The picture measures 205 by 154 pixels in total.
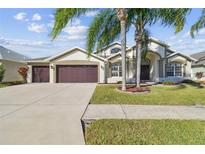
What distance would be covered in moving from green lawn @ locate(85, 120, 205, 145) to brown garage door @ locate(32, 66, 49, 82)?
20.4 metres

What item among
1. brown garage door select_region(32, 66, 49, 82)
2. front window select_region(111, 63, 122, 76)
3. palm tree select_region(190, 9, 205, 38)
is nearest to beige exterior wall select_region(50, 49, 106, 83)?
front window select_region(111, 63, 122, 76)

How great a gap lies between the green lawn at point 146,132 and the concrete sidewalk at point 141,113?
63 cm

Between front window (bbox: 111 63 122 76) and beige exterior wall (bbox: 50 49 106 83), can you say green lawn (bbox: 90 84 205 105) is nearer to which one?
beige exterior wall (bbox: 50 49 106 83)

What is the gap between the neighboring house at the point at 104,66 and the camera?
2453 centimetres

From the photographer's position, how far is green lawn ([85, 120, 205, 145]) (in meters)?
5.16

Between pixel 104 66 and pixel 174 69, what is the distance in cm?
840

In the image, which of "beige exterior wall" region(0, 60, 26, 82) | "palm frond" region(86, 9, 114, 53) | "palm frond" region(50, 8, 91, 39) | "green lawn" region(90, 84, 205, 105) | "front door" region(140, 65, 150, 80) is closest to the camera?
"green lawn" region(90, 84, 205, 105)

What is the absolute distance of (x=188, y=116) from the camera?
301 inches

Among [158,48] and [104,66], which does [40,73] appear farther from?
[158,48]

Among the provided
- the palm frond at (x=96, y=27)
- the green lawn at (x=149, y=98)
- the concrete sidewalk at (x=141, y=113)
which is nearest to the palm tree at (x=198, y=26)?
the green lawn at (x=149, y=98)

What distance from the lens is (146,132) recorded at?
5.72 m
